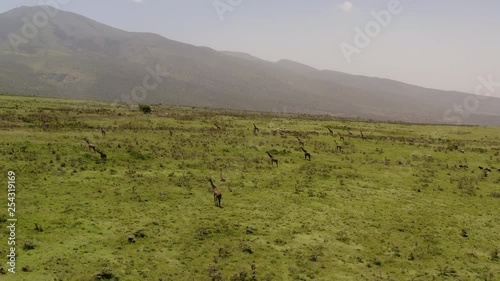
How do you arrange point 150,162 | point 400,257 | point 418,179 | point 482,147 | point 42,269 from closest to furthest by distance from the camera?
point 42,269, point 400,257, point 150,162, point 418,179, point 482,147

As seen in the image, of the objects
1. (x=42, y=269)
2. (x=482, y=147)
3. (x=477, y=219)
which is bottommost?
(x=42, y=269)

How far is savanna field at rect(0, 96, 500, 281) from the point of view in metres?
17.8

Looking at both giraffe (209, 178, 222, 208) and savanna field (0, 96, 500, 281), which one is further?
giraffe (209, 178, 222, 208)

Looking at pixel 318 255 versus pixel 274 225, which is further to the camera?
pixel 274 225

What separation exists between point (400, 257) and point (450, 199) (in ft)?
43.4

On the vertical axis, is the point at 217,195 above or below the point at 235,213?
above

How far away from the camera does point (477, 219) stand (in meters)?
26.0

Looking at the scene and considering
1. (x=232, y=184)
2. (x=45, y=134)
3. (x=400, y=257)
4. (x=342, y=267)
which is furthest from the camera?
(x=45, y=134)

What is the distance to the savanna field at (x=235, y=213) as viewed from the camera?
58.5 ft

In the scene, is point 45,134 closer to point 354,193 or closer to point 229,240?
point 229,240

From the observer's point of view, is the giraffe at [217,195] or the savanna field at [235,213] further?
the giraffe at [217,195]

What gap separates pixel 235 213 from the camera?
2367 cm

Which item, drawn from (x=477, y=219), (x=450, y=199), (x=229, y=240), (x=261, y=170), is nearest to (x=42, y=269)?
(x=229, y=240)

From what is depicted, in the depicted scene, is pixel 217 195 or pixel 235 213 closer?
pixel 235 213
